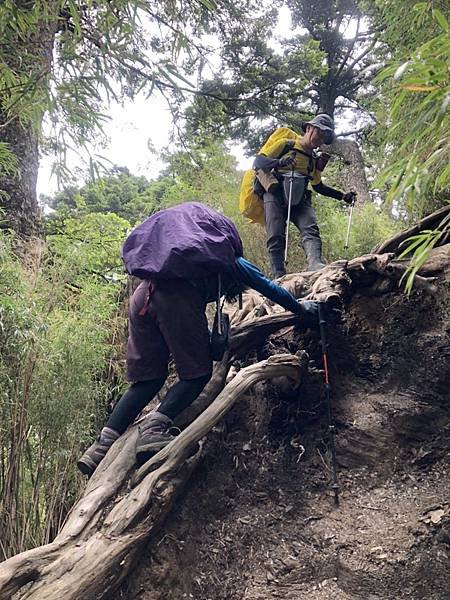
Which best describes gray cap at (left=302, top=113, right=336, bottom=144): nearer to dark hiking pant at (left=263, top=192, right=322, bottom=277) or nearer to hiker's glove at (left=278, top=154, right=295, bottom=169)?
hiker's glove at (left=278, top=154, right=295, bottom=169)

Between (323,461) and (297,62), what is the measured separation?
8077 mm

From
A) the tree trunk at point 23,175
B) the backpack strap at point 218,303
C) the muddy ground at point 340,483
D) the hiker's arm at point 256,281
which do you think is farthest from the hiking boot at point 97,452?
the tree trunk at point 23,175

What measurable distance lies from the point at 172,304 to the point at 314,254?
200cm

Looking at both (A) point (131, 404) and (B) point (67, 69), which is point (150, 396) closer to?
(A) point (131, 404)

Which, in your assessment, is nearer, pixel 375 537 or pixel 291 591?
pixel 291 591

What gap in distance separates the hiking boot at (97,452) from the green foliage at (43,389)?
16cm

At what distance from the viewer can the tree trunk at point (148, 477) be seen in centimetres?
201

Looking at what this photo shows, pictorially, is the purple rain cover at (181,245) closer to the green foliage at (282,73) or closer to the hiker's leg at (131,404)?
the hiker's leg at (131,404)

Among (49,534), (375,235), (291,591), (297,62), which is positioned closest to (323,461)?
(291,591)

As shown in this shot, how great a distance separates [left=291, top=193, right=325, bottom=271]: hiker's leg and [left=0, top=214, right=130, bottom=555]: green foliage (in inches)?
72.8

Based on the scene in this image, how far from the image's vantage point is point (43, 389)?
8.79 feet

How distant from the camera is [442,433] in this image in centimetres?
300

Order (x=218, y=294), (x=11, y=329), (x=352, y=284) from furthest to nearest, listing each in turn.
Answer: (x=352, y=284), (x=218, y=294), (x=11, y=329)

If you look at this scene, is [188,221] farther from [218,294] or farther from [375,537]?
[375,537]
